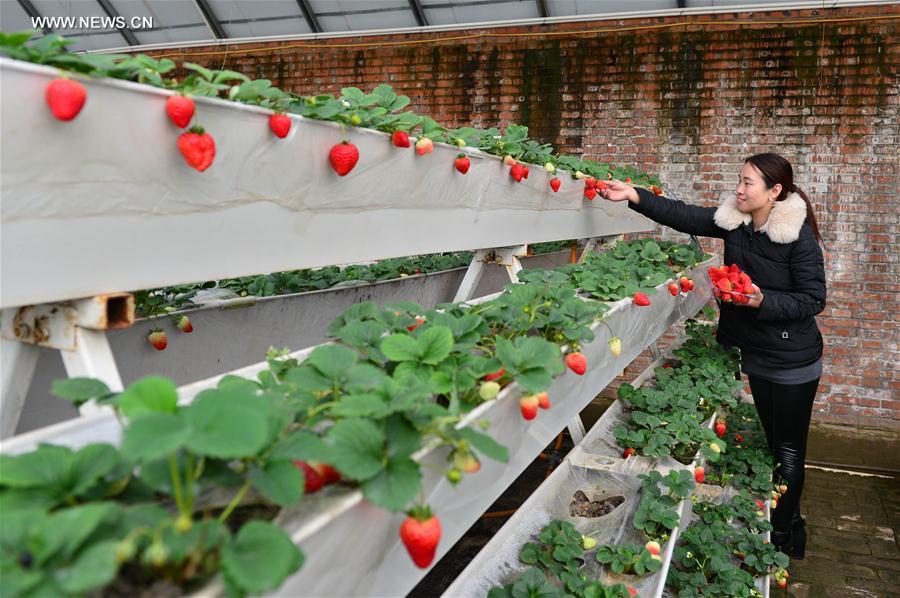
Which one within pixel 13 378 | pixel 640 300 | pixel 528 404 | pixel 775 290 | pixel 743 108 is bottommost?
pixel 775 290

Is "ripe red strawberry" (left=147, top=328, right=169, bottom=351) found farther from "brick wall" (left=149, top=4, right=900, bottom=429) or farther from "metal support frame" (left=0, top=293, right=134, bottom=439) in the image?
"brick wall" (left=149, top=4, right=900, bottom=429)

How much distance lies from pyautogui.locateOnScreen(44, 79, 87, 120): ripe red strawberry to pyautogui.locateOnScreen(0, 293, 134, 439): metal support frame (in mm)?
275

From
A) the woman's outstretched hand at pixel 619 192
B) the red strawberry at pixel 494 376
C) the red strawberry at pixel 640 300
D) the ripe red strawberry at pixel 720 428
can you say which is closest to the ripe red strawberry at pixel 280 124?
the red strawberry at pixel 494 376

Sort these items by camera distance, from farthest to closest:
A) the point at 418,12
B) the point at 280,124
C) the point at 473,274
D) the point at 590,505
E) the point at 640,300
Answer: the point at 418,12 < the point at 473,274 < the point at 590,505 < the point at 640,300 < the point at 280,124

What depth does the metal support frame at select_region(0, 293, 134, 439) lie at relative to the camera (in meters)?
1.02

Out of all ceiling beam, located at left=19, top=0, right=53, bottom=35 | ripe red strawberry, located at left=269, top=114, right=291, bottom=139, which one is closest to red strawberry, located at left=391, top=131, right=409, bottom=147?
ripe red strawberry, located at left=269, top=114, right=291, bottom=139

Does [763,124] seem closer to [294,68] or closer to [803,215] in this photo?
[803,215]

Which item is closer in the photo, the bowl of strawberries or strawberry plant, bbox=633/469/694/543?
strawberry plant, bbox=633/469/694/543

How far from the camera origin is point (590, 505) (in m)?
2.04

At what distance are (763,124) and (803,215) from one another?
268cm

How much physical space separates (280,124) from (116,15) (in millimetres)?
5078

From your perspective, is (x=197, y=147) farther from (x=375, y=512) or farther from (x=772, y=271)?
(x=772, y=271)

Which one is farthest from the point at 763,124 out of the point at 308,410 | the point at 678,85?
the point at 308,410

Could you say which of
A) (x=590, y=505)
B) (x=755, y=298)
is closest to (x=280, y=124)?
(x=590, y=505)
